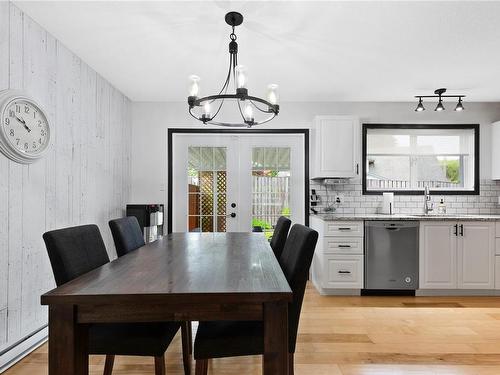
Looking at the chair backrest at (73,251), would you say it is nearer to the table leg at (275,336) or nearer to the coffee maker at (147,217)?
the table leg at (275,336)

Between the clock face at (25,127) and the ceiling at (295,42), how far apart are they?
691 millimetres

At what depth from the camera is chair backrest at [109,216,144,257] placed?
2092mm

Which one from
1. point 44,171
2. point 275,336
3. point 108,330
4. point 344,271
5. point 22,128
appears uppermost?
point 22,128

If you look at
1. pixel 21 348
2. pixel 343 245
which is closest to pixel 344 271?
pixel 343 245

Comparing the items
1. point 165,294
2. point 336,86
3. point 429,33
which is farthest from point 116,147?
point 429,33

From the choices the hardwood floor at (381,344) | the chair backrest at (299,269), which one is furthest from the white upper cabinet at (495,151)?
the chair backrest at (299,269)

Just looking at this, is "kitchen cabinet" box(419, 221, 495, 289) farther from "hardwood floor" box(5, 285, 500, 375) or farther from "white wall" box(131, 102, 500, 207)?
"white wall" box(131, 102, 500, 207)

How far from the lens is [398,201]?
423 cm

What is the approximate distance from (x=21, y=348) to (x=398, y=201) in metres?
4.23

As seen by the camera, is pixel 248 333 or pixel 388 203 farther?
pixel 388 203

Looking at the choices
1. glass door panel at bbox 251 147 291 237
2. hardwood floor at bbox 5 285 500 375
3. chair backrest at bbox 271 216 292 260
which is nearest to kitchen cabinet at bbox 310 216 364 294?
hardwood floor at bbox 5 285 500 375

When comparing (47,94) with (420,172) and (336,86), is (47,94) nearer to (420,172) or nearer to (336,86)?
(336,86)

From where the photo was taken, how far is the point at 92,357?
2.24 meters

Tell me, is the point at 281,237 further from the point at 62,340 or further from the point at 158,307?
the point at 62,340
